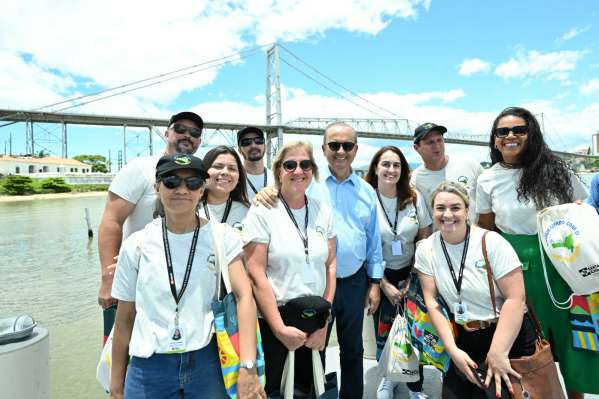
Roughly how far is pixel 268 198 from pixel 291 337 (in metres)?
0.72

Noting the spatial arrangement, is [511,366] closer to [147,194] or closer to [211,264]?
[211,264]

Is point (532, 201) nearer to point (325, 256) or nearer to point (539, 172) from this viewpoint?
point (539, 172)

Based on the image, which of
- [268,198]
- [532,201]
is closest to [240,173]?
[268,198]

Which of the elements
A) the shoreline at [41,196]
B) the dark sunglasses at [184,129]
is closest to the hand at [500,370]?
the dark sunglasses at [184,129]

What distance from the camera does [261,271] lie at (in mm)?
1878

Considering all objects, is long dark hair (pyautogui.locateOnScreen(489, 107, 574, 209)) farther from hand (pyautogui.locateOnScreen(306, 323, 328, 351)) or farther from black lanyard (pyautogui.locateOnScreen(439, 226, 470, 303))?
hand (pyautogui.locateOnScreen(306, 323, 328, 351))

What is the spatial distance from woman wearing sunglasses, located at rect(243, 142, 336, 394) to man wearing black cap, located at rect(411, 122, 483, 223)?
4.13 ft

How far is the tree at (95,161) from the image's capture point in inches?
2669

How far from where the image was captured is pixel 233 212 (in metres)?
2.29

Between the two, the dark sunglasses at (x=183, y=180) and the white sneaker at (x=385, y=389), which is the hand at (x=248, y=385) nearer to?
the dark sunglasses at (x=183, y=180)

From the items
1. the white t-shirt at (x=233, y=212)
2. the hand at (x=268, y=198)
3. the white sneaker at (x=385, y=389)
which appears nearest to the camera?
the hand at (x=268, y=198)

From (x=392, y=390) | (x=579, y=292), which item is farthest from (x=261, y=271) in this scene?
(x=579, y=292)

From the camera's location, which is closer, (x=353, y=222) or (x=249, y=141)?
(x=353, y=222)

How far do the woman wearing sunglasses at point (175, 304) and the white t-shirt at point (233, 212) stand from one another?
52 cm
